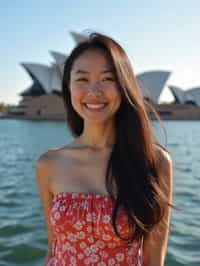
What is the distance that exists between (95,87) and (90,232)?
1.31 ft

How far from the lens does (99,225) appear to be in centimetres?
100

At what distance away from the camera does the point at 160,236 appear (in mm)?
1107

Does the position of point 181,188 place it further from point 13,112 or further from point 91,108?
point 13,112

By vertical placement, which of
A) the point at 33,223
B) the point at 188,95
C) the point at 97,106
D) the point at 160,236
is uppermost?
the point at 97,106

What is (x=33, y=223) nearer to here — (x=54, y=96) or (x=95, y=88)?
(x=95, y=88)

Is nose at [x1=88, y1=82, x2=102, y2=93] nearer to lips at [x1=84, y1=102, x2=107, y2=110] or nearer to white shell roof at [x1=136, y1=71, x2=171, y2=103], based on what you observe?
lips at [x1=84, y1=102, x2=107, y2=110]

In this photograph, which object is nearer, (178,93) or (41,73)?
(41,73)

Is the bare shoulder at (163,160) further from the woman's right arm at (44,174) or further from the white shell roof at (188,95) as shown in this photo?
the white shell roof at (188,95)

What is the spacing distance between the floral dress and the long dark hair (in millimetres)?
38

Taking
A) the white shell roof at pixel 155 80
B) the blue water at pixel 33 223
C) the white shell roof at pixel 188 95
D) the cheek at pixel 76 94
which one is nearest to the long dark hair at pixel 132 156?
the cheek at pixel 76 94

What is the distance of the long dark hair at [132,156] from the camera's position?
105 cm

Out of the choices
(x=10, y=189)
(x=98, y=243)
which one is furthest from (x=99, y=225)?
(x=10, y=189)

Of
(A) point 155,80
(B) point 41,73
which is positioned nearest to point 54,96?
(B) point 41,73

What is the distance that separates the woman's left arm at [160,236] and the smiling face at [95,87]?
0.69ft
